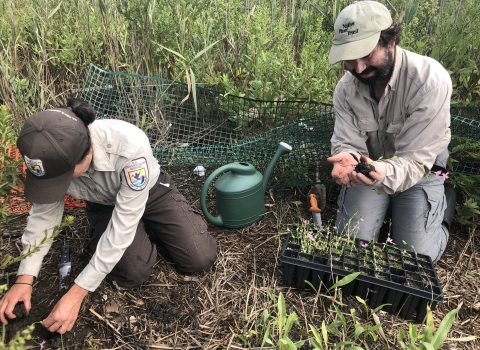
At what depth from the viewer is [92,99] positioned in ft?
9.15

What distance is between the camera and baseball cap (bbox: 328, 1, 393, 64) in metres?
1.77

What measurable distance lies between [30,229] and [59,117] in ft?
2.13

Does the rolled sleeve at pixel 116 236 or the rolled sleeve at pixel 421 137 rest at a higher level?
the rolled sleeve at pixel 421 137

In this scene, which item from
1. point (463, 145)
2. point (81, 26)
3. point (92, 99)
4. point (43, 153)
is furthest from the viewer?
point (81, 26)

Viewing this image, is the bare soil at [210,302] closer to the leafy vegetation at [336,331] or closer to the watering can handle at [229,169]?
the leafy vegetation at [336,331]

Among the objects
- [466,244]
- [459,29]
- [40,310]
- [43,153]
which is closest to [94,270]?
[40,310]

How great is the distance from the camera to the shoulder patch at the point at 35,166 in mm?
1374

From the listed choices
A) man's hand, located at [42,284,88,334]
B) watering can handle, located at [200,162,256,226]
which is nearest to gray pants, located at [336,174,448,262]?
watering can handle, located at [200,162,256,226]

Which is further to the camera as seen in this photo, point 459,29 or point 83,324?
point 459,29

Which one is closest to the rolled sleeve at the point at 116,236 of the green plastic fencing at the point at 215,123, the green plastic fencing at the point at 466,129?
the green plastic fencing at the point at 215,123

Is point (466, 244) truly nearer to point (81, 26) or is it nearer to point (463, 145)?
point (463, 145)

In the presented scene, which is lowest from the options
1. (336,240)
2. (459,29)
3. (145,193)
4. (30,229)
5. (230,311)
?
(230,311)

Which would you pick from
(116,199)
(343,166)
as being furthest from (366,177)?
(116,199)

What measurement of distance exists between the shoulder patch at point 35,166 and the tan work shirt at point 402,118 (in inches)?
57.8
